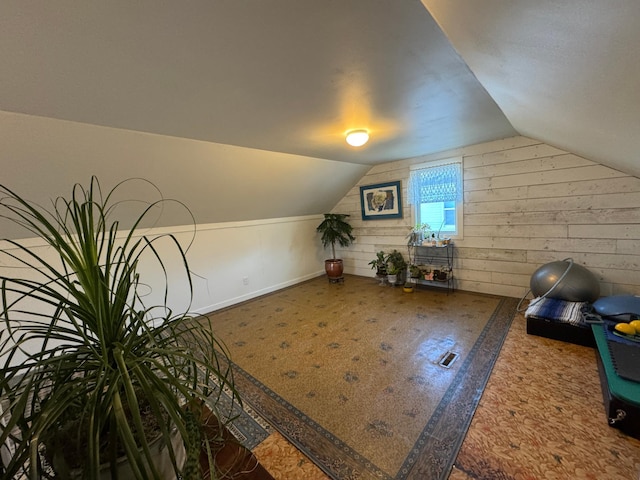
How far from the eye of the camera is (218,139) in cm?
241

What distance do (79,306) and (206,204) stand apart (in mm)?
2924

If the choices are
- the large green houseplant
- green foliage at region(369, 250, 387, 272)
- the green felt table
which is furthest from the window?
the large green houseplant

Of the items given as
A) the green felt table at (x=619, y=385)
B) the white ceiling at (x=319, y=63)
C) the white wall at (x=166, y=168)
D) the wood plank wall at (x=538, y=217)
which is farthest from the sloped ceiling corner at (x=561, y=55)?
the white wall at (x=166, y=168)

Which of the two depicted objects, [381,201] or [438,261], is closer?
[438,261]

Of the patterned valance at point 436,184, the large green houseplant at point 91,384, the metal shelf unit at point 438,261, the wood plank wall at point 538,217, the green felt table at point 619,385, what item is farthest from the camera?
the metal shelf unit at point 438,261

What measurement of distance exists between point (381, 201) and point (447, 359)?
283 centimetres

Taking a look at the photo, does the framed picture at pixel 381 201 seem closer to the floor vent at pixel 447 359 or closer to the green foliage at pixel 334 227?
the green foliage at pixel 334 227

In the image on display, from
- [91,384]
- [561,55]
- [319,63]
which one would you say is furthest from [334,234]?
[91,384]

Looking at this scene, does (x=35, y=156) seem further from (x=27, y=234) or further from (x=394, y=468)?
(x=394, y=468)

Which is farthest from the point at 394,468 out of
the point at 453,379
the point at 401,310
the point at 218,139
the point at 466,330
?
the point at 218,139

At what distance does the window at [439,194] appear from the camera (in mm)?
3654

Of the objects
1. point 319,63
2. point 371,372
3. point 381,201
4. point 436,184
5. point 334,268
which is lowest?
point 371,372

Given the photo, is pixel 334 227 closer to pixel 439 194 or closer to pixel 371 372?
pixel 439 194

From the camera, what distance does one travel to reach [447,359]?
2244 millimetres
